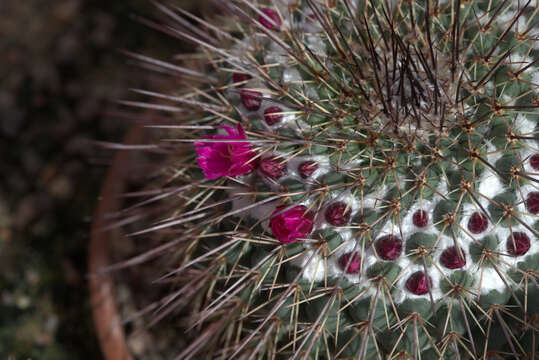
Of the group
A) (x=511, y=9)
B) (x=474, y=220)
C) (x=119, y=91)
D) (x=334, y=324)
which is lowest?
(x=119, y=91)

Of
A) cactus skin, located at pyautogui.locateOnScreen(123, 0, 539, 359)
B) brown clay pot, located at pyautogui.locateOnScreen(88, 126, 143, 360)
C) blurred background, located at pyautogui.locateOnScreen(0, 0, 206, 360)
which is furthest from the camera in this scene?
blurred background, located at pyautogui.locateOnScreen(0, 0, 206, 360)

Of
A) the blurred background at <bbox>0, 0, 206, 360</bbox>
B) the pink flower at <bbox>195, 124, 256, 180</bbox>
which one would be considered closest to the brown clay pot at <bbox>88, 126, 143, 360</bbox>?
the blurred background at <bbox>0, 0, 206, 360</bbox>

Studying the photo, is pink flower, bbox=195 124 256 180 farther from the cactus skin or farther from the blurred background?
the blurred background

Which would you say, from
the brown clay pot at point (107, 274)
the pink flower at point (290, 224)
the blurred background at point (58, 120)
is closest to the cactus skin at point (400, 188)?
the pink flower at point (290, 224)

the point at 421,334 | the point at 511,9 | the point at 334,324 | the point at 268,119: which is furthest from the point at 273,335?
the point at 511,9

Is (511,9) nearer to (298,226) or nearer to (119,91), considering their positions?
(298,226)

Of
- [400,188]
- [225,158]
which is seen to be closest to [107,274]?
[225,158]
